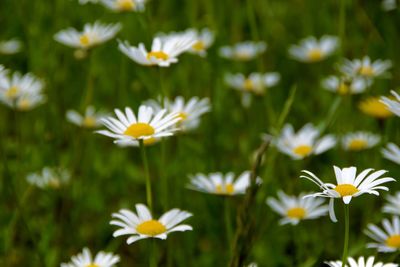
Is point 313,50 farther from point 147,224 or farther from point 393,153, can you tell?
point 147,224

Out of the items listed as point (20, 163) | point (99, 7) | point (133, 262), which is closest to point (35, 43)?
point (99, 7)

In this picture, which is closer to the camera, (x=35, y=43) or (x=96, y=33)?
(x=96, y=33)

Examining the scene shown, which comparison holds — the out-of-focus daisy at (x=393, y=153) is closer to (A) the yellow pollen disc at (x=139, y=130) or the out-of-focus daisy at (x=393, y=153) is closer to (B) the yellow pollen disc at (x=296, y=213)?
(B) the yellow pollen disc at (x=296, y=213)

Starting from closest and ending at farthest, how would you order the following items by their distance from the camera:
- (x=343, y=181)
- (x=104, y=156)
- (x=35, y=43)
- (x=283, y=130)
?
(x=343, y=181) < (x=283, y=130) < (x=104, y=156) < (x=35, y=43)

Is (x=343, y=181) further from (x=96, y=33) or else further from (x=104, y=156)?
(x=104, y=156)

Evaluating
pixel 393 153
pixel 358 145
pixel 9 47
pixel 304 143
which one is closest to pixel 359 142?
pixel 358 145

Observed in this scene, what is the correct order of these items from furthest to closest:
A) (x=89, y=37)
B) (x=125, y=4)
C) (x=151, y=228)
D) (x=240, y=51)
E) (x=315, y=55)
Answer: (x=240, y=51) < (x=315, y=55) < (x=125, y=4) < (x=89, y=37) < (x=151, y=228)

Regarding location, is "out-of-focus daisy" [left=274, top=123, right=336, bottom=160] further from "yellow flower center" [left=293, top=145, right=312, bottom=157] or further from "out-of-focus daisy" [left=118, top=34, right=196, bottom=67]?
"out-of-focus daisy" [left=118, top=34, right=196, bottom=67]
